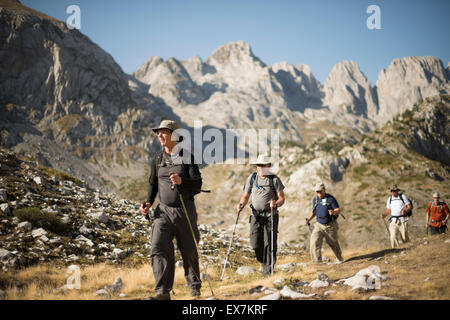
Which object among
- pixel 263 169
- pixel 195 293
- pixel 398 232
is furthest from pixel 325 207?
pixel 195 293

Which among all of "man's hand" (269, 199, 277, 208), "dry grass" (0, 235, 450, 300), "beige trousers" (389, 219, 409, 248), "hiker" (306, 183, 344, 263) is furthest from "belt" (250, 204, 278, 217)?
"beige trousers" (389, 219, 409, 248)

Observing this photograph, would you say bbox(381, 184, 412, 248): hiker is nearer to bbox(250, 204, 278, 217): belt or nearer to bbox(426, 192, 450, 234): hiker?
bbox(426, 192, 450, 234): hiker

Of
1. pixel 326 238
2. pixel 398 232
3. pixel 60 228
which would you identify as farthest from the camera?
pixel 398 232

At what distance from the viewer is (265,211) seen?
28.5ft

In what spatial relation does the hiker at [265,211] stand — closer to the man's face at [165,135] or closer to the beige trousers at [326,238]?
the beige trousers at [326,238]

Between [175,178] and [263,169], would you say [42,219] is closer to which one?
[175,178]

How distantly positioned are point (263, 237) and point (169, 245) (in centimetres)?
384

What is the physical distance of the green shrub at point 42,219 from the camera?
10.7 m

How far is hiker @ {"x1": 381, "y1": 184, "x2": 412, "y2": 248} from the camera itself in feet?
43.7

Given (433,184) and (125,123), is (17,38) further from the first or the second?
(433,184)

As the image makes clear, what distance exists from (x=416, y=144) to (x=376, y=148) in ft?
59.7

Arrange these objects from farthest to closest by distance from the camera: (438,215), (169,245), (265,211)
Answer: (438,215), (265,211), (169,245)

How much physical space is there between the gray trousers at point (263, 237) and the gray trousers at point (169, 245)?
9.87ft

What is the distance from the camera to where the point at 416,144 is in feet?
277
